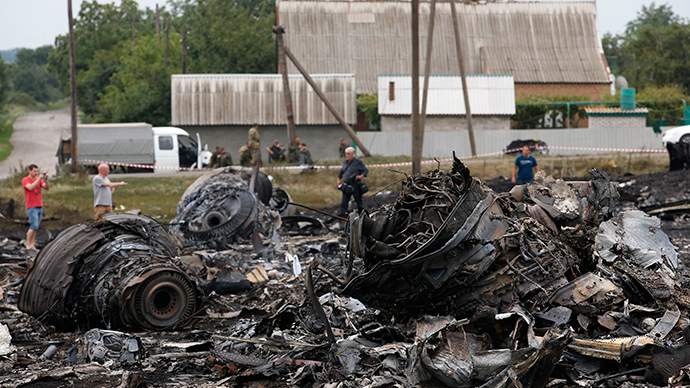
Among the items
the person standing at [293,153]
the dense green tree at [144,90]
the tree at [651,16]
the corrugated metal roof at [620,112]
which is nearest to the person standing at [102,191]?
the person standing at [293,153]

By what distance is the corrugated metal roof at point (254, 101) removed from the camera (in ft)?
114

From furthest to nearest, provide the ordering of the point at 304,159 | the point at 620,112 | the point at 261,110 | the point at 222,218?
the point at 261,110, the point at 620,112, the point at 304,159, the point at 222,218

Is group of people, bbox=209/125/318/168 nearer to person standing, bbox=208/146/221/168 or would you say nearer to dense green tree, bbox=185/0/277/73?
person standing, bbox=208/146/221/168

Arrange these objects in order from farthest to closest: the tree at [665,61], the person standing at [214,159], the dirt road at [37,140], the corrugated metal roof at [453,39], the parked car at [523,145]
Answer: the tree at [665,61] < the corrugated metal roof at [453,39] < the dirt road at [37,140] < the parked car at [523,145] < the person standing at [214,159]

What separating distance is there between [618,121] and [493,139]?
663cm

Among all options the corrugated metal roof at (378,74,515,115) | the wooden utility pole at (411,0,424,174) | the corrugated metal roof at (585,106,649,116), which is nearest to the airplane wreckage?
the wooden utility pole at (411,0,424,174)

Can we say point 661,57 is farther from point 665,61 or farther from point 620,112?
point 620,112

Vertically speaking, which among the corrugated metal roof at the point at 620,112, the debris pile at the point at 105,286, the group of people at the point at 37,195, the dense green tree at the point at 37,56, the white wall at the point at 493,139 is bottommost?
the debris pile at the point at 105,286

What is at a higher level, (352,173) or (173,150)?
(173,150)

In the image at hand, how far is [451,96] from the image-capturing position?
3369 cm

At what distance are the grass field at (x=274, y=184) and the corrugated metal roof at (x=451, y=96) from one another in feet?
28.1

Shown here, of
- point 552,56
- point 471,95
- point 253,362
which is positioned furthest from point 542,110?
point 253,362

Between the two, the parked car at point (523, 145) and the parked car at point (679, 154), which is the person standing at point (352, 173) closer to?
the parked car at point (679, 154)

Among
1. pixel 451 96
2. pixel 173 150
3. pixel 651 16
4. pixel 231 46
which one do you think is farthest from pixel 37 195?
pixel 651 16
